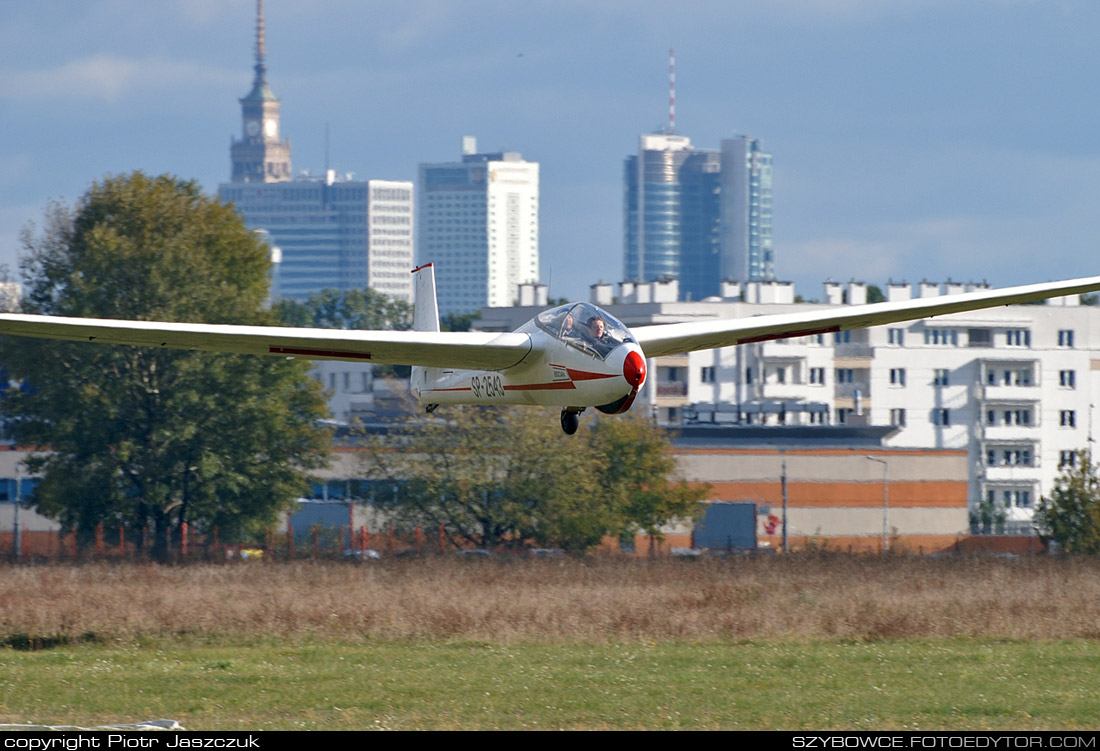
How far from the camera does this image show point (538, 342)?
60.3ft

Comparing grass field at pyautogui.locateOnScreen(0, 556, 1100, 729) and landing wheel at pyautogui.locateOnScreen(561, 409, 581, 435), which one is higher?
landing wheel at pyautogui.locateOnScreen(561, 409, 581, 435)

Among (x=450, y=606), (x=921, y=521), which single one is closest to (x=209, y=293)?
(x=450, y=606)

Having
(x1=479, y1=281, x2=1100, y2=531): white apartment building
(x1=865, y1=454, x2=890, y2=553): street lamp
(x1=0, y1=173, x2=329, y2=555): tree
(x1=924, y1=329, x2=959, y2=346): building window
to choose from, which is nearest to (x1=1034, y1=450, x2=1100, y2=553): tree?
(x1=865, y1=454, x2=890, y2=553): street lamp

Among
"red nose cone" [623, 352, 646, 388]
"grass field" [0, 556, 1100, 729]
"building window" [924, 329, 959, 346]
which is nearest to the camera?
"red nose cone" [623, 352, 646, 388]

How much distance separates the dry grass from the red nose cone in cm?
923

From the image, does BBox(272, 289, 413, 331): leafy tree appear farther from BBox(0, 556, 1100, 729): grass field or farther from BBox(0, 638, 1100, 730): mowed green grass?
BBox(0, 638, 1100, 730): mowed green grass

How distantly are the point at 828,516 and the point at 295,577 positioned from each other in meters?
39.8

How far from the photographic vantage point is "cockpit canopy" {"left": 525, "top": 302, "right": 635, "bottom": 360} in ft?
57.1

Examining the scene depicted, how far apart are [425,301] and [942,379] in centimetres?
9537

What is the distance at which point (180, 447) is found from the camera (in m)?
54.6

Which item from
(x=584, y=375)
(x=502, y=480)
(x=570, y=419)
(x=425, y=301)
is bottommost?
(x=502, y=480)

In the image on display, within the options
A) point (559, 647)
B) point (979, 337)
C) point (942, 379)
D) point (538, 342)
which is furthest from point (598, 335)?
point (979, 337)

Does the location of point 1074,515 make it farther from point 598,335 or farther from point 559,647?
point 598,335

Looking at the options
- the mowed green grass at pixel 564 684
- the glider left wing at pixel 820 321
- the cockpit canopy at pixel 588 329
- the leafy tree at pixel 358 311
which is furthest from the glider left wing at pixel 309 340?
the leafy tree at pixel 358 311
